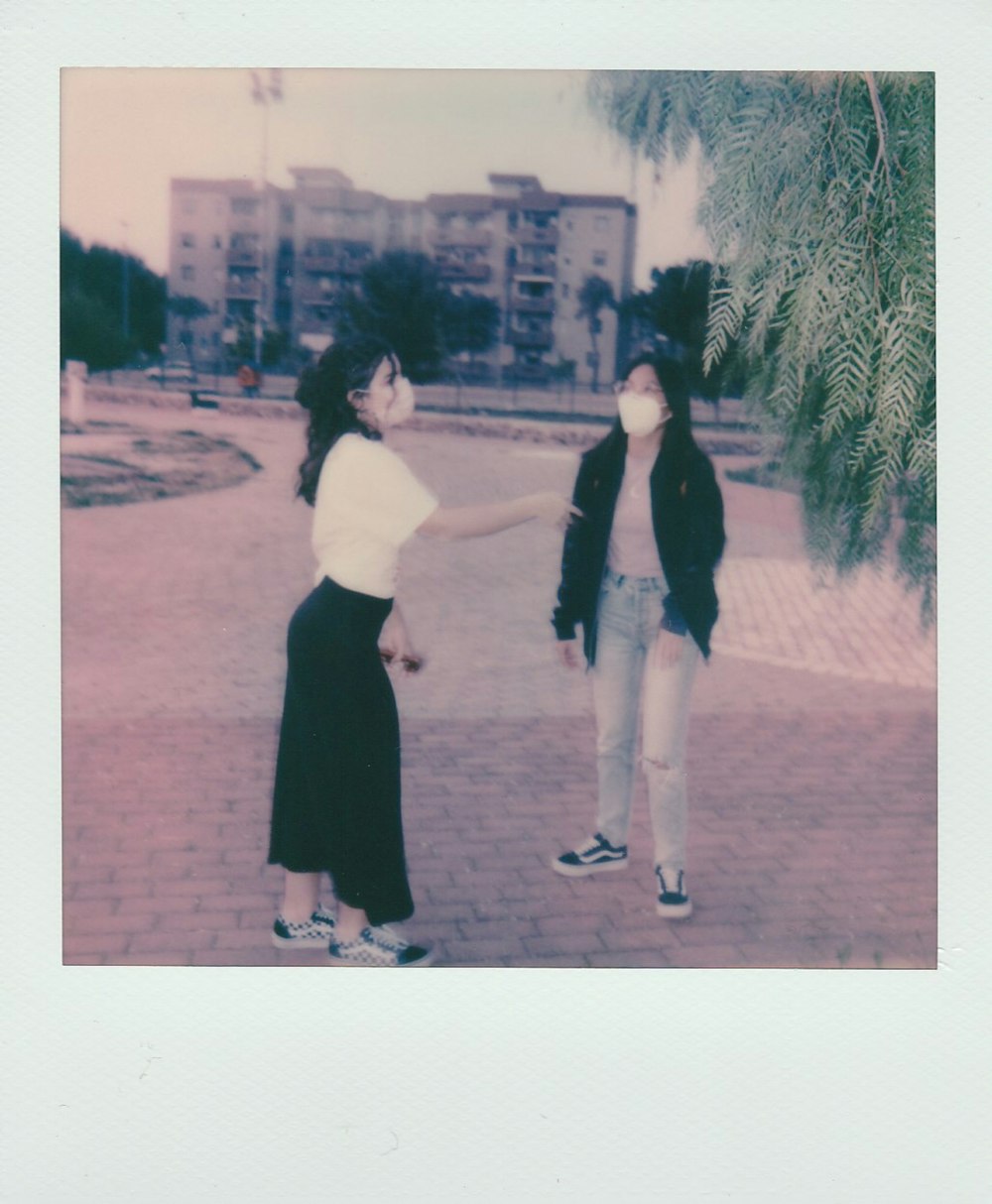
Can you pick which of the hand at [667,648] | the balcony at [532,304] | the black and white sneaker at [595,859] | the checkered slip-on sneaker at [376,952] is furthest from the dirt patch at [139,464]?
the black and white sneaker at [595,859]

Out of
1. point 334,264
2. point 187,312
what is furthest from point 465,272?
point 187,312

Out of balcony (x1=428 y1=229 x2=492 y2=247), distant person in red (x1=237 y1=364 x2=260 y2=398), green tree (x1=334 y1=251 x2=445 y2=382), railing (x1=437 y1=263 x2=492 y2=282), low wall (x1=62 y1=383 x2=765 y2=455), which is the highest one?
balcony (x1=428 y1=229 x2=492 y2=247)

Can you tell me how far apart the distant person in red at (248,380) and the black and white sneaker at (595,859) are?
6.28 ft

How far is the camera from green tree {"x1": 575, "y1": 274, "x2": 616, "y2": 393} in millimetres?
4824

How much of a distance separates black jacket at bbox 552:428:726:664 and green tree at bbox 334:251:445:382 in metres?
0.64

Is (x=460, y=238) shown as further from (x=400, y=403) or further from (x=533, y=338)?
(x=400, y=403)

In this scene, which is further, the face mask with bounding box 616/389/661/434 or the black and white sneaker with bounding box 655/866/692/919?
the black and white sneaker with bounding box 655/866/692/919

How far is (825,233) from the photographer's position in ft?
15.4

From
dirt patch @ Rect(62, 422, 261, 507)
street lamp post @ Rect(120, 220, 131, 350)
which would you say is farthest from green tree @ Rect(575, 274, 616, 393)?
street lamp post @ Rect(120, 220, 131, 350)

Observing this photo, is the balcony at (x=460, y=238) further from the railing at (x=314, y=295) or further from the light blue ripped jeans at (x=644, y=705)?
the light blue ripped jeans at (x=644, y=705)

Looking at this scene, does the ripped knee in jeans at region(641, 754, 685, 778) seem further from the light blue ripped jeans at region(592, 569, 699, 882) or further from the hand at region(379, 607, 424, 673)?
the hand at region(379, 607, 424, 673)

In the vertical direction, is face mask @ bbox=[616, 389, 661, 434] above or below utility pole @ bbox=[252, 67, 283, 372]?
below

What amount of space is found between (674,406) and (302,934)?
82.7 inches

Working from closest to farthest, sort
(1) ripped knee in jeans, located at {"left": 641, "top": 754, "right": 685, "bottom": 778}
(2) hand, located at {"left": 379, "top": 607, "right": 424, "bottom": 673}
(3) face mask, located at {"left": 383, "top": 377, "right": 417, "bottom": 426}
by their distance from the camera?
1. (3) face mask, located at {"left": 383, "top": 377, "right": 417, "bottom": 426}
2. (2) hand, located at {"left": 379, "top": 607, "right": 424, "bottom": 673}
3. (1) ripped knee in jeans, located at {"left": 641, "top": 754, "right": 685, "bottom": 778}
